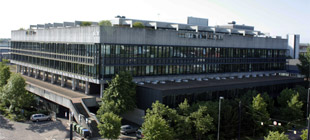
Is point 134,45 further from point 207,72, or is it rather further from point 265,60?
point 265,60

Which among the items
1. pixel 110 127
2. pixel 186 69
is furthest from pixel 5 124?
pixel 186 69

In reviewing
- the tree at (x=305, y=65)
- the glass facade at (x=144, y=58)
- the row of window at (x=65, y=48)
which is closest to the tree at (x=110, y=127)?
the glass facade at (x=144, y=58)

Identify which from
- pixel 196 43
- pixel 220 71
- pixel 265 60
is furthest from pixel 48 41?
pixel 265 60

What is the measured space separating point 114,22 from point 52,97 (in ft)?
77.6

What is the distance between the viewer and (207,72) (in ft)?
228

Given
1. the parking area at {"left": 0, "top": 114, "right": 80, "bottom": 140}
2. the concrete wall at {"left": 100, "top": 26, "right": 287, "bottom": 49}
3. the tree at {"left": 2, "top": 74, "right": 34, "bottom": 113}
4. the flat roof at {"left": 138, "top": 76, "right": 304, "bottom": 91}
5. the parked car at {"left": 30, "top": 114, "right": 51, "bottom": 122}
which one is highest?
the concrete wall at {"left": 100, "top": 26, "right": 287, "bottom": 49}

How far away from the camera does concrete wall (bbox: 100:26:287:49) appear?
53.7 metres

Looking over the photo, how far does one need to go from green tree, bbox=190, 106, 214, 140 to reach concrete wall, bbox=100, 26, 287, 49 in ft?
69.1

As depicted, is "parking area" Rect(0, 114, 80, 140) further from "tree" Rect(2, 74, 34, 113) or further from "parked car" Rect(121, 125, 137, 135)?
"parked car" Rect(121, 125, 137, 135)

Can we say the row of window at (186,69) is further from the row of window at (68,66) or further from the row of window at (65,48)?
the row of window at (65,48)

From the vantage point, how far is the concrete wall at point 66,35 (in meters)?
54.1

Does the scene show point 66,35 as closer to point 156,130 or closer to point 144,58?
point 144,58

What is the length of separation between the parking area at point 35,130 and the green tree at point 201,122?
55.3 ft

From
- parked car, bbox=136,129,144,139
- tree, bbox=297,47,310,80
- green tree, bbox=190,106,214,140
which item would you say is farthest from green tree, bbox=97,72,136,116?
tree, bbox=297,47,310,80
